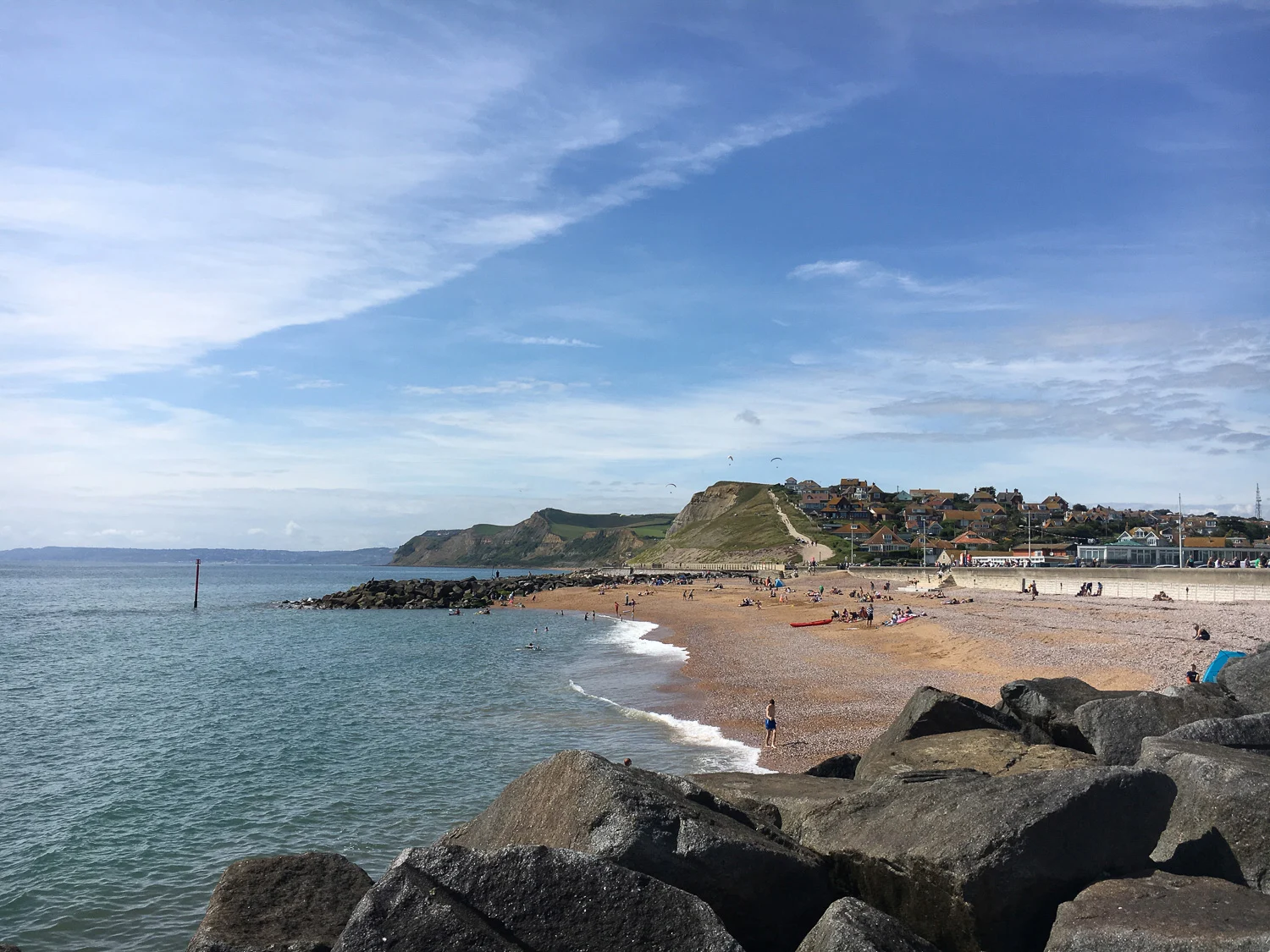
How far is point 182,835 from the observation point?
54.6ft

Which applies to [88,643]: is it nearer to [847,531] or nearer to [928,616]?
[928,616]

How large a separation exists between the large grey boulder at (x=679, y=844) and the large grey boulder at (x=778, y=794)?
100 centimetres

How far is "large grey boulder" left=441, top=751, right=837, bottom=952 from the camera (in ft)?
22.6

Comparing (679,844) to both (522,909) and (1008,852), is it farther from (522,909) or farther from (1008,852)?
(1008,852)

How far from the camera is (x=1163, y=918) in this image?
6164 millimetres

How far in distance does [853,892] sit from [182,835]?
1417cm

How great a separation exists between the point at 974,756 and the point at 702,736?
13.5 metres

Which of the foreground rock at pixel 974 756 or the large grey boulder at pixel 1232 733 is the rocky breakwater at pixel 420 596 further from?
the large grey boulder at pixel 1232 733

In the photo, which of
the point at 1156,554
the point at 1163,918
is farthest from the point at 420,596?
the point at 1163,918

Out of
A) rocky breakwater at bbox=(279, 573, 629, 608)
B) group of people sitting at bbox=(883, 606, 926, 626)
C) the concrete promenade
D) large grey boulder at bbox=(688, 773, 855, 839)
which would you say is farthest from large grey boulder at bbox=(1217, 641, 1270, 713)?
rocky breakwater at bbox=(279, 573, 629, 608)

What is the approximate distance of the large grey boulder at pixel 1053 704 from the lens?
41.3ft

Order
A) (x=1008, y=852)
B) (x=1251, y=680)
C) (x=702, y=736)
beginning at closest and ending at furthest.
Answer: (x=1008, y=852) < (x=1251, y=680) < (x=702, y=736)

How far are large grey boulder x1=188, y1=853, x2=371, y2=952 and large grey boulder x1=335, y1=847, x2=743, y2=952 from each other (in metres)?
1.76

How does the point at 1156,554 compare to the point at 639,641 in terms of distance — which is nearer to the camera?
the point at 639,641
